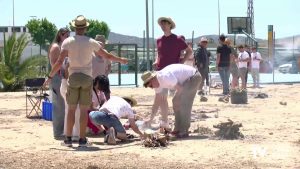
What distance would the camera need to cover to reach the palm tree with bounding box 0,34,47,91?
85.9 ft

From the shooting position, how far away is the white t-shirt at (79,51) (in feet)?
28.3

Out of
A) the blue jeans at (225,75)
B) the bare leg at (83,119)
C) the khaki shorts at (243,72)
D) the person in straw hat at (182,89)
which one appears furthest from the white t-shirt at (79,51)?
the khaki shorts at (243,72)

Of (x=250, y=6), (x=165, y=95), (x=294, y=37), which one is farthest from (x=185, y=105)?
(x=250, y=6)

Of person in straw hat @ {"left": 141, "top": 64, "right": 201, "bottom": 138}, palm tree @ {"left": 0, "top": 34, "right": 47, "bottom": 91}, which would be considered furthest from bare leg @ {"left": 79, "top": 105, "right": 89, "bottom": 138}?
palm tree @ {"left": 0, "top": 34, "right": 47, "bottom": 91}

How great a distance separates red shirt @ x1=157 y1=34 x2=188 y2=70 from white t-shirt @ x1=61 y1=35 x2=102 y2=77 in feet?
6.68

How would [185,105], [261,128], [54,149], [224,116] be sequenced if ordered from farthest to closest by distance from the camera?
[224,116] → [261,128] → [185,105] → [54,149]

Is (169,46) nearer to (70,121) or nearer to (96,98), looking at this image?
(96,98)

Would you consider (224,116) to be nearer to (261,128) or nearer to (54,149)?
(261,128)

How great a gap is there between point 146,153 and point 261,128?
3.11m

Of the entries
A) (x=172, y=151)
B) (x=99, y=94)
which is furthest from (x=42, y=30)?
(x=172, y=151)

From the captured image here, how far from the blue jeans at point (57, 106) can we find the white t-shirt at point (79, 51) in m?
1.16

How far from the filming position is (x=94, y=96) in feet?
32.2

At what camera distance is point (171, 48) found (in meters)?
10.4

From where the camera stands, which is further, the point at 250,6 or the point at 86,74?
the point at 250,6
